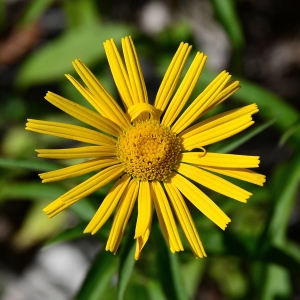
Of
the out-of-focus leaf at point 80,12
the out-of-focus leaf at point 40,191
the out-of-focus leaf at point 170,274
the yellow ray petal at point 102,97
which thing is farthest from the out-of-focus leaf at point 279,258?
the out-of-focus leaf at point 80,12

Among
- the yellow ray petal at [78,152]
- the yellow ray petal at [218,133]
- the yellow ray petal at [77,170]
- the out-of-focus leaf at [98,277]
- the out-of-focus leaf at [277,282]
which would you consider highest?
the yellow ray petal at [218,133]

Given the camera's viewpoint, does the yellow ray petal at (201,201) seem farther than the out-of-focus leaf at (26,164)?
No

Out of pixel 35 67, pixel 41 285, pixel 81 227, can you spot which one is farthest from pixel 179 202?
pixel 41 285

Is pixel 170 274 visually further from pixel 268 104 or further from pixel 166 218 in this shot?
pixel 268 104

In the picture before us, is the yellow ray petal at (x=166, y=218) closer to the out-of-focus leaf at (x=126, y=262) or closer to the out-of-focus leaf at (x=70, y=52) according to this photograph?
the out-of-focus leaf at (x=126, y=262)

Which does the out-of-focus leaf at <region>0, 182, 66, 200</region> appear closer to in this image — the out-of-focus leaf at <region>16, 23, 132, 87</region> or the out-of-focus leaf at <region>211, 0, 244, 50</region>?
the out-of-focus leaf at <region>16, 23, 132, 87</region>

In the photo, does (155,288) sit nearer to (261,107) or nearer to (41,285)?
(261,107)
